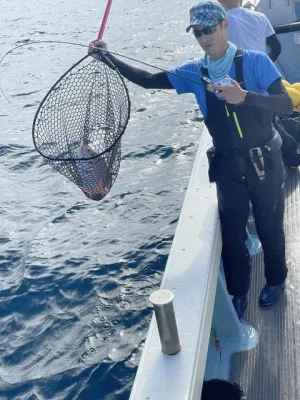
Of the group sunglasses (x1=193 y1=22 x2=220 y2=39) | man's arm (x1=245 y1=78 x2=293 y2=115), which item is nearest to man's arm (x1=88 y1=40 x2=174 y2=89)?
sunglasses (x1=193 y1=22 x2=220 y2=39)

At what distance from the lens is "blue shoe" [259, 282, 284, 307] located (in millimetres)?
4605

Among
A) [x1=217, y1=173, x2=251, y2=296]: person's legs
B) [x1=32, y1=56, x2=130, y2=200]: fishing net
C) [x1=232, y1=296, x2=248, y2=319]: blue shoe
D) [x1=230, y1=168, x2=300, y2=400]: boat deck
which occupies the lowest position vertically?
[x1=230, y1=168, x2=300, y2=400]: boat deck

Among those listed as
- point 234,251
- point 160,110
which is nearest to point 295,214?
point 234,251

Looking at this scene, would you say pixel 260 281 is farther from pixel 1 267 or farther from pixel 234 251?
pixel 1 267

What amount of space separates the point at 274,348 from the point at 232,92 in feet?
6.99

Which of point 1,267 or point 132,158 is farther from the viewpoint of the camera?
point 132,158

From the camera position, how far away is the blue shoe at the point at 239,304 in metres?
4.59

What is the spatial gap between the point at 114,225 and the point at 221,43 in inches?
216

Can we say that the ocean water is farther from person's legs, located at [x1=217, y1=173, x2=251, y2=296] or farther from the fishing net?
the fishing net

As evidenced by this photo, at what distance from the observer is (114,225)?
8867 millimetres

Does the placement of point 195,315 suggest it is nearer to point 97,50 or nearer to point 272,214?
point 272,214

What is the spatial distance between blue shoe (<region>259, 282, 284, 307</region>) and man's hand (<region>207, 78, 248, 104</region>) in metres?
1.86

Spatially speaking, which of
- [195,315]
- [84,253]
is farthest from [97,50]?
[84,253]

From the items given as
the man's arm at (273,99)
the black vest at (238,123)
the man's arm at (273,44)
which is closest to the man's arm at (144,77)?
the black vest at (238,123)
